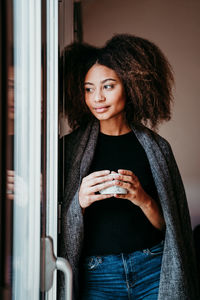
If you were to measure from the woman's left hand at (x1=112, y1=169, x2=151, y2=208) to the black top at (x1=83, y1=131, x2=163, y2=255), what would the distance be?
63mm

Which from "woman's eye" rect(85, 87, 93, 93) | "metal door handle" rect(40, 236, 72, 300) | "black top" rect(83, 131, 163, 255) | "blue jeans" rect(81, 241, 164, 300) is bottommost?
"blue jeans" rect(81, 241, 164, 300)

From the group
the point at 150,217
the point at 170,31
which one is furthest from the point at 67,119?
the point at 170,31

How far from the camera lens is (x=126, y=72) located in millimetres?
996

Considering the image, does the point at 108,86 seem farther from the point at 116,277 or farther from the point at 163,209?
the point at 116,277

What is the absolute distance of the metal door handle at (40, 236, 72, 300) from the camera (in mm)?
646

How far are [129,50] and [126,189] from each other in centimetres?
44

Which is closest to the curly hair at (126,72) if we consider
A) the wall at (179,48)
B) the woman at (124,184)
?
the woman at (124,184)

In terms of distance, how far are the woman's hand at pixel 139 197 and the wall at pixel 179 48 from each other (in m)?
0.67

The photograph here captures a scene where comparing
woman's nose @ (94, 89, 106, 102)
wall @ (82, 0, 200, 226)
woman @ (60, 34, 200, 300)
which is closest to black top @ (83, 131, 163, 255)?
woman @ (60, 34, 200, 300)

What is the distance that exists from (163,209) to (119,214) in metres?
0.13

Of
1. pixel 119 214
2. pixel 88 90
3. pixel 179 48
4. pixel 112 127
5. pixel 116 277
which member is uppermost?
pixel 179 48

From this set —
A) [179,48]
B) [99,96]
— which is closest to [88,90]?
[99,96]

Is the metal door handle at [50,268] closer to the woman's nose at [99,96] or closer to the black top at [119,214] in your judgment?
the black top at [119,214]

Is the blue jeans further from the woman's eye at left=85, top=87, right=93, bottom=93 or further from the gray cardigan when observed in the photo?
the woman's eye at left=85, top=87, right=93, bottom=93
